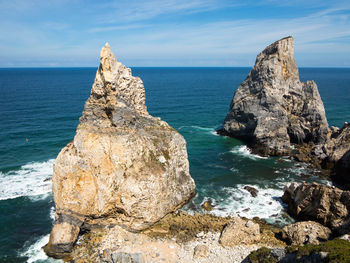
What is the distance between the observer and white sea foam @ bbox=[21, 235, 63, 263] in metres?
27.3

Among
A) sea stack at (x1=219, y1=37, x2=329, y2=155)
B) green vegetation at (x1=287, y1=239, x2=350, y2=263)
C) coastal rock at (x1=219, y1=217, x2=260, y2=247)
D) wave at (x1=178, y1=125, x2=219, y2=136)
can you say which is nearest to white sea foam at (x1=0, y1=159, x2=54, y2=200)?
coastal rock at (x1=219, y1=217, x2=260, y2=247)

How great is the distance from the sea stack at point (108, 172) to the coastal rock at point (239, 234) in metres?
8.02

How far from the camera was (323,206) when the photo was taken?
103 ft

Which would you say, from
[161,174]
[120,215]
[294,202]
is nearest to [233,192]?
[294,202]

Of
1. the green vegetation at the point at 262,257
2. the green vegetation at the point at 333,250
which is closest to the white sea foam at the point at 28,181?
the green vegetation at the point at 262,257

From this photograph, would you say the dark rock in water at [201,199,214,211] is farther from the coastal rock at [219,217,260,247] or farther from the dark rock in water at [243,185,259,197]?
the dark rock in water at [243,185,259,197]

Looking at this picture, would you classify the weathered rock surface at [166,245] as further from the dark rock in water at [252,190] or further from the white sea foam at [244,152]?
the white sea foam at [244,152]

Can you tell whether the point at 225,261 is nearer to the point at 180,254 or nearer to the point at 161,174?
A: the point at 180,254

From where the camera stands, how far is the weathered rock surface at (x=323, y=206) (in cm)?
2970

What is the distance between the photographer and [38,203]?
3800cm

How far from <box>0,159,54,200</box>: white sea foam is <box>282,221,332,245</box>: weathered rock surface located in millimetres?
33948

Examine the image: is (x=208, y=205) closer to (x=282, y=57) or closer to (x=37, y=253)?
(x=37, y=253)

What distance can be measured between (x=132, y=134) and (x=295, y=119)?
147ft

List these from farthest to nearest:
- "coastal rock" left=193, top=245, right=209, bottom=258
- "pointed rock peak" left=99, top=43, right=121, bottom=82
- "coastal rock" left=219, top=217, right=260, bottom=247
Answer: "pointed rock peak" left=99, top=43, right=121, bottom=82
"coastal rock" left=219, top=217, right=260, bottom=247
"coastal rock" left=193, top=245, right=209, bottom=258
